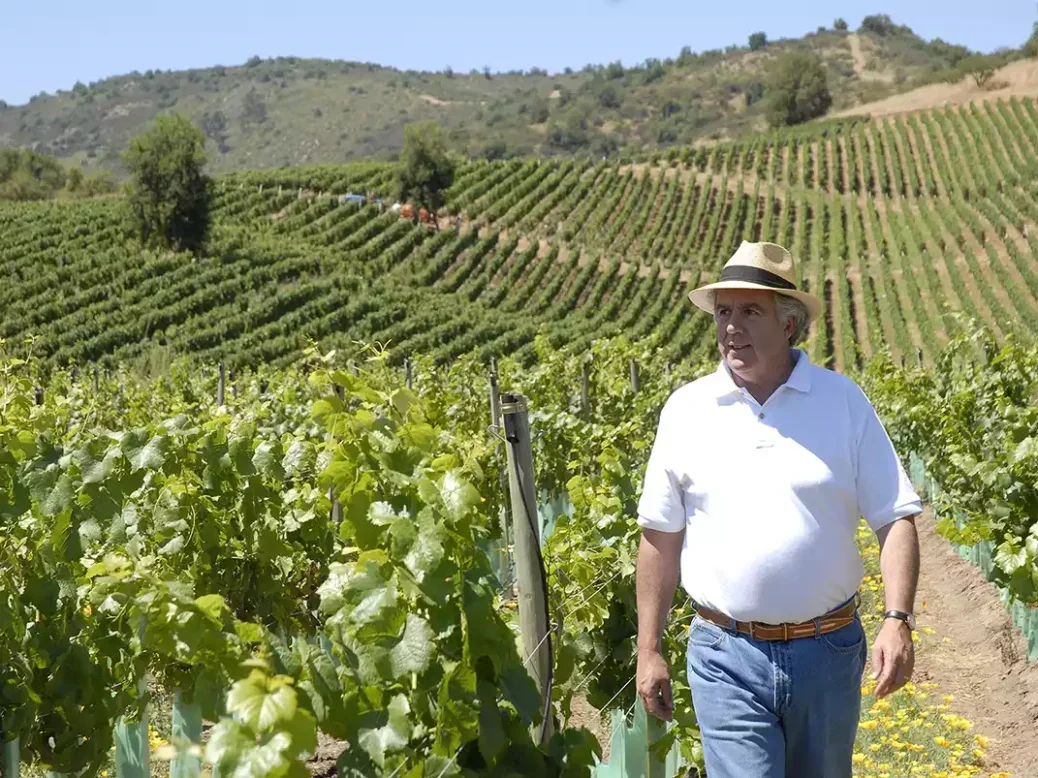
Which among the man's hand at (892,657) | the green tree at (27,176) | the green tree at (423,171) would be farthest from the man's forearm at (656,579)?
the green tree at (27,176)

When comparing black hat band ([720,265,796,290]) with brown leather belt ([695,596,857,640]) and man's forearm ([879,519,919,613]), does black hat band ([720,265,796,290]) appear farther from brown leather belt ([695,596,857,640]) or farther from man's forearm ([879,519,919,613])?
brown leather belt ([695,596,857,640])

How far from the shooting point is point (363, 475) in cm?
234

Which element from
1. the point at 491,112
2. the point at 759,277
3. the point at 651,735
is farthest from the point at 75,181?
the point at 491,112

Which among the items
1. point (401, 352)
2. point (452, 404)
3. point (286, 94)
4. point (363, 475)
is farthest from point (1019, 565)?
point (286, 94)

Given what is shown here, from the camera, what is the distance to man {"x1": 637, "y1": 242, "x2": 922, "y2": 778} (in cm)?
229

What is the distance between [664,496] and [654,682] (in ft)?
1.41

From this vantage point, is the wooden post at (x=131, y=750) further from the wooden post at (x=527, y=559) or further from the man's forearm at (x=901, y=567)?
the man's forearm at (x=901, y=567)

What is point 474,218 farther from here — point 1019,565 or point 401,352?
point 1019,565

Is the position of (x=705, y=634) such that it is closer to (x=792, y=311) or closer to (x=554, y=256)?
(x=792, y=311)

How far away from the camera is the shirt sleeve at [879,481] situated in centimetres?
231

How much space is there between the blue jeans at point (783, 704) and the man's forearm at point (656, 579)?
14 centimetres

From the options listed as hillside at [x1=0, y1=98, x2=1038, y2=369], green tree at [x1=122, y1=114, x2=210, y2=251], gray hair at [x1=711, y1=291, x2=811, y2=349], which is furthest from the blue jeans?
green tree at [x1=122, y1=114, x2=210, y2=251]

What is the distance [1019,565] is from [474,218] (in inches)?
1573

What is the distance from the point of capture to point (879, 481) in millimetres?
2338
